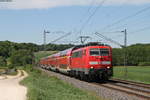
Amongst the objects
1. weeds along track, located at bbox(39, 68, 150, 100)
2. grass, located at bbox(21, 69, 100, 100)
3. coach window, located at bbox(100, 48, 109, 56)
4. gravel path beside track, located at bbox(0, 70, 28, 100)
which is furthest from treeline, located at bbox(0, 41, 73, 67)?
grass, located at bbox(21, 69, 100, 100)

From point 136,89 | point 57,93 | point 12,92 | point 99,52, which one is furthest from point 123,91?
point 99,52

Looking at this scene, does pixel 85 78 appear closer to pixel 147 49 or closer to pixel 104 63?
pixel 104 63

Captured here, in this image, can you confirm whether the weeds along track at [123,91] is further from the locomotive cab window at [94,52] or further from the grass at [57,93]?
the locomotive cab window at [94,52]

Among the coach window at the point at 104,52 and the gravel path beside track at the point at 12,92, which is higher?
the coach window at the point at 104,52

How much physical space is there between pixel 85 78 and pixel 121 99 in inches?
628

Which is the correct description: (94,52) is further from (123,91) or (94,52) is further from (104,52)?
(123,91)

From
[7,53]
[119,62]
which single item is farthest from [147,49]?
[7,53]

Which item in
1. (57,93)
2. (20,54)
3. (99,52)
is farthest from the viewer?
(20,54)

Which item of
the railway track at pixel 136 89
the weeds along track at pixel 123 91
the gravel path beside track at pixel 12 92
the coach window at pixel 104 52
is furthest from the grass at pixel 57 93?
the coach window at pixel 104 52

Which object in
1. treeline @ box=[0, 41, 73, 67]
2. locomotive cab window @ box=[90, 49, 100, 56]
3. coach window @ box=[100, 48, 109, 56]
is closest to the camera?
coach window @ box=[100, 48, 109, 56]

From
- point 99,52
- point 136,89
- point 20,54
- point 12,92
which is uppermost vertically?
point 20,54

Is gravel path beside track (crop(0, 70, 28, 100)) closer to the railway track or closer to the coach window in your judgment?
the railway track

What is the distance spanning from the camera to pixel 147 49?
349ft

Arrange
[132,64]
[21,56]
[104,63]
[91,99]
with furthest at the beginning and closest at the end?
[21,56] → [132,64] → [104,63] → [91,99]
